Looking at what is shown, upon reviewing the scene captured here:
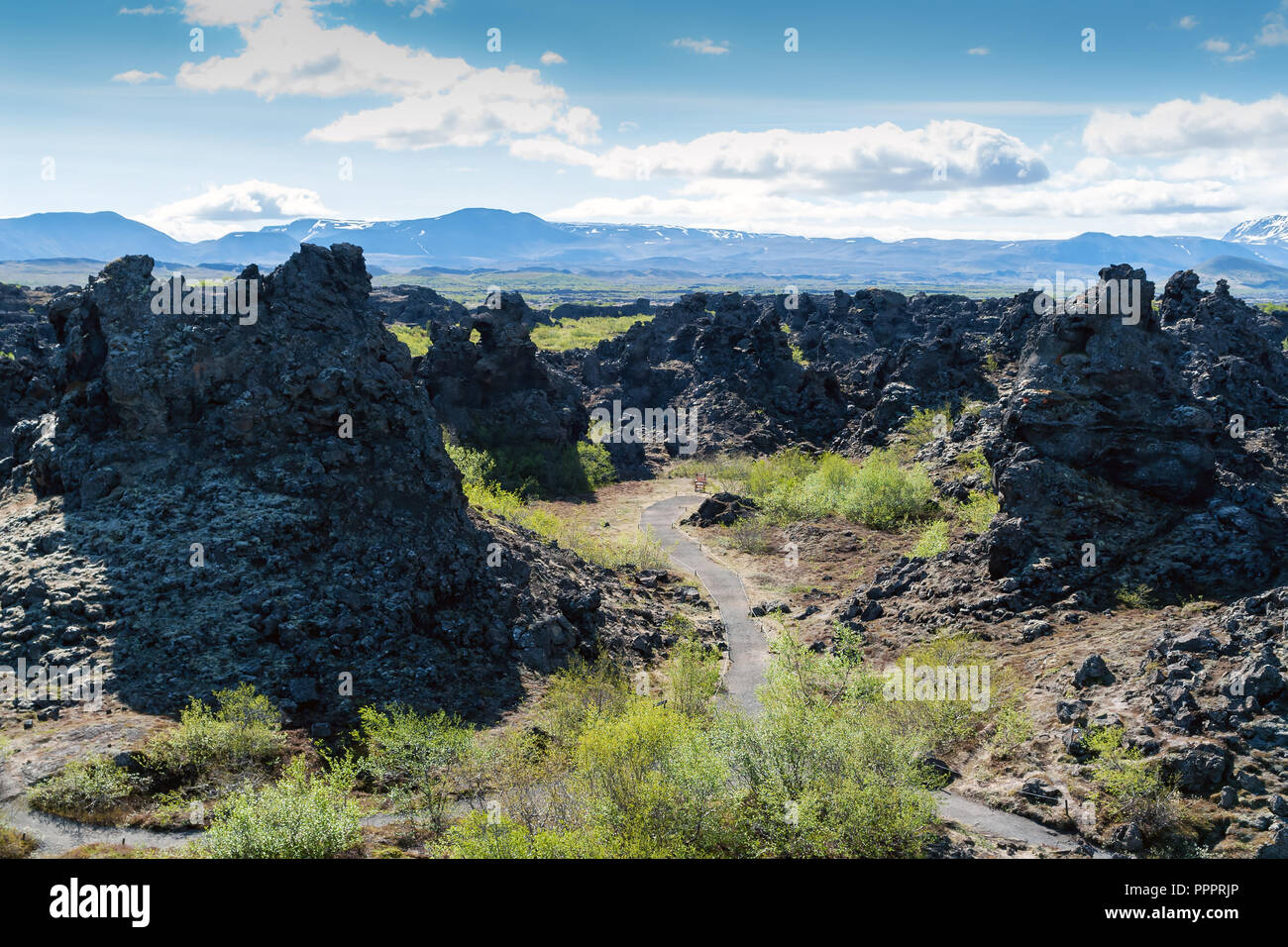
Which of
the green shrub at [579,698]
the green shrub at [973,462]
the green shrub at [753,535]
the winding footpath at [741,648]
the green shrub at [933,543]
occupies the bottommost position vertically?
the winding footpath at [741,648]

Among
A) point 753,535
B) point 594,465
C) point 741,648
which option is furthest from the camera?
point 594,465

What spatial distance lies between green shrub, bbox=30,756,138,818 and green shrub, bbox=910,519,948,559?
1090 inches

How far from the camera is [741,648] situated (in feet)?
106

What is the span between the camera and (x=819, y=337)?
98.4 metres

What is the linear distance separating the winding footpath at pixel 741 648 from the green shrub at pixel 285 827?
11.5 meters

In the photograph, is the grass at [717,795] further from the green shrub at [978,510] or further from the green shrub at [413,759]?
the green shrub at [978,510]

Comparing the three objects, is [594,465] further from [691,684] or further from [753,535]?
[691,684]

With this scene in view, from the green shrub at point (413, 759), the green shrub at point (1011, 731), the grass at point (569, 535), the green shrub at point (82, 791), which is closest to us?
the green shrub at point (82, 791)

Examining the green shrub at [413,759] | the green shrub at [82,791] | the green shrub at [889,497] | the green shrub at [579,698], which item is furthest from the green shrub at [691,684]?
the green shrub at [889,497]

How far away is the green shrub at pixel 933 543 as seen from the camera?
1374 inches

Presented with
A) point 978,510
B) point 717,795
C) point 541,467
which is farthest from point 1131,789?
point 541,467

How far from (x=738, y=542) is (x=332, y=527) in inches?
992

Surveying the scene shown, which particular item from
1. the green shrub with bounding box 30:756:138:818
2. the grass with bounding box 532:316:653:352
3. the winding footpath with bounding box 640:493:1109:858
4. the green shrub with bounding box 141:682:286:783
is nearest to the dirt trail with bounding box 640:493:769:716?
the winding footpath with bounding box 640:493:1109:858

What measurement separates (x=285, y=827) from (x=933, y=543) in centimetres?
2865
